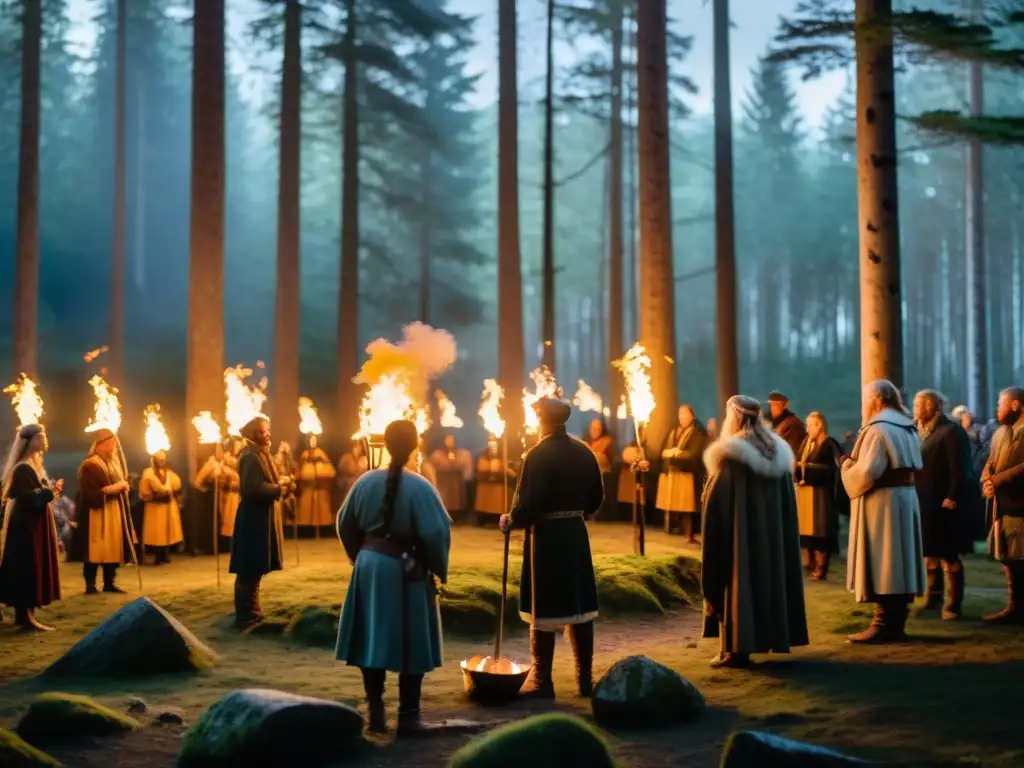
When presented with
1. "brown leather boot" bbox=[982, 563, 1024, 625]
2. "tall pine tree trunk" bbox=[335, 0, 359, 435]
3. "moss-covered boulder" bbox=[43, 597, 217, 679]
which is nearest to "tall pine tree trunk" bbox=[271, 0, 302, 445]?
"tall pine tree trunk" bbox=[335, 0, 359, 435]

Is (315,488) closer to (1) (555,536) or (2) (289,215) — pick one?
(2) (289,215)

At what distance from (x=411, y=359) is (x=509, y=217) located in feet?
38.3

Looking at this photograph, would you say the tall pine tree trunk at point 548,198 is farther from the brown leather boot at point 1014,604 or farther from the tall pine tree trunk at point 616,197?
the brown leather boot at point 1014,604

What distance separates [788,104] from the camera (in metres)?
59.1

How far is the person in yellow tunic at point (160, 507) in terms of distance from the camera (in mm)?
14852

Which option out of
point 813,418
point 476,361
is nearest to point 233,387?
point 813,418

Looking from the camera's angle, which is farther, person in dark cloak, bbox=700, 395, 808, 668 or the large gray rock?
Result: person in dark cloak, bbox=700, 395, 808, 668

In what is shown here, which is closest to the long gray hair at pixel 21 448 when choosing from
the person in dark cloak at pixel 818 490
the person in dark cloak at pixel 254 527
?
A: the person in dark cloak at pixel 254 527

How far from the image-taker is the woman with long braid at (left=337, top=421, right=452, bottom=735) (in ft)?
22.0

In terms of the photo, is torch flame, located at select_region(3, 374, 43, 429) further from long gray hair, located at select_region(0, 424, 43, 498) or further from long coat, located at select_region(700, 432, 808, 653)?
long coat, located at select_region(700, 432, 808, 653)

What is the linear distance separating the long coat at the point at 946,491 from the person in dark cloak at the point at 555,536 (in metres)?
4.22

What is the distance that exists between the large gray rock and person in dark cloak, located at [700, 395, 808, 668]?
10.8 ft

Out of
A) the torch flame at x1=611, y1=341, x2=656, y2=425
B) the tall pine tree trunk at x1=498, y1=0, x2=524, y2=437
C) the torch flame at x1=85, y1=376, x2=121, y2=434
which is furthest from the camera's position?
the tall pine tree trunk at x1=498, y1=0, x2=524, y2=437

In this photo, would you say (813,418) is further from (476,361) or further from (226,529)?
(476,361)
